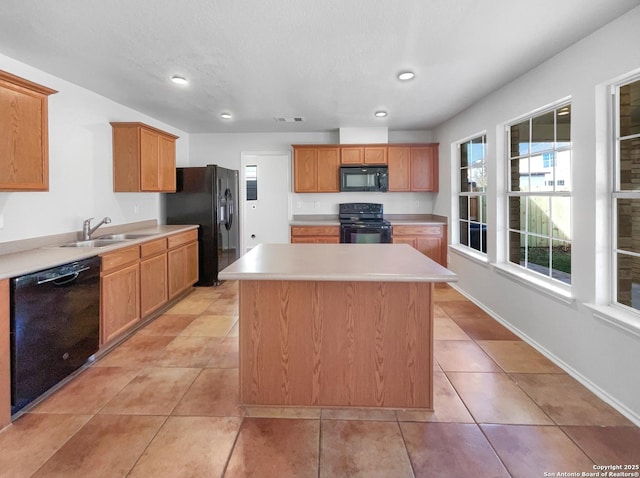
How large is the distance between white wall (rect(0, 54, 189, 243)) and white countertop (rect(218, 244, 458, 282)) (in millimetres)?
1812

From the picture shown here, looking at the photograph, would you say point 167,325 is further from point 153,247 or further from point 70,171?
point 70,171

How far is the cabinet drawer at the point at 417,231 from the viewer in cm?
516

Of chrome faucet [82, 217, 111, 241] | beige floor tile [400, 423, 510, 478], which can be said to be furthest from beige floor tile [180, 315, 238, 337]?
beige floor tile [400, 423, 510, 478]

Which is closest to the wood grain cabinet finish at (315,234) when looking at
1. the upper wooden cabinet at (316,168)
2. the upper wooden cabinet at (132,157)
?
the upper wooden cabinet at (316,168)

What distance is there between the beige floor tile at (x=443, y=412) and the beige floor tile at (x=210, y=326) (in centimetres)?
186

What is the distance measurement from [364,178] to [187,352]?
3.54 m

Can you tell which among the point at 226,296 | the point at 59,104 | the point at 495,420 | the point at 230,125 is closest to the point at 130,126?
the point at 59,104

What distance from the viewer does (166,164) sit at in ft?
14.4

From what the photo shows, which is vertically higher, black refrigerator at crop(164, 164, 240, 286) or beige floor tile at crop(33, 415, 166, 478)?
black refrigerator at crop(164, 164, 240, 286)

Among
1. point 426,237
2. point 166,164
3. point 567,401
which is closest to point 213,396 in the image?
point 567,401

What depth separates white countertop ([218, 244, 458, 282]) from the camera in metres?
1.86

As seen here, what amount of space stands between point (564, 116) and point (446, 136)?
240cm

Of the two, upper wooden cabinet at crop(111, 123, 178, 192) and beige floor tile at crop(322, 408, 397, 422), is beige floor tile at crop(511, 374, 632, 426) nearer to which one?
beige floor tile at crop(322, 408, 397, 422)

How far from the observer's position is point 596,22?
215 centimetres
